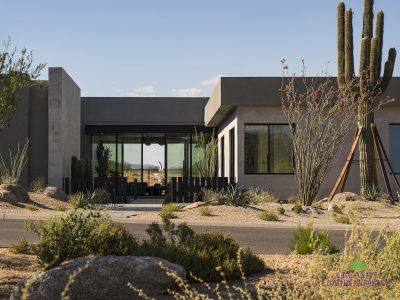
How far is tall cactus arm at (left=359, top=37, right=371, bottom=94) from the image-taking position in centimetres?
1952

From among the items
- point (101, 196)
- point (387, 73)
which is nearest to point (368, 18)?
point (387, 73)

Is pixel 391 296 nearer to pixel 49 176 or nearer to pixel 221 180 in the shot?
pixel 221 180

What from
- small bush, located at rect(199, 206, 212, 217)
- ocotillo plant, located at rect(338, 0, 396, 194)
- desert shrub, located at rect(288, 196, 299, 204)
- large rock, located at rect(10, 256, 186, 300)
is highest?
ocotillo plant, located at rect(338, 0, 396, 194)

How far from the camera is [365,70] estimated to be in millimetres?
19734

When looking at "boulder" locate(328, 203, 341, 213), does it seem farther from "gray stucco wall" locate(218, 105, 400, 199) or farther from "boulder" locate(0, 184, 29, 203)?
"boulder" locate(0, 184, 29, 203)

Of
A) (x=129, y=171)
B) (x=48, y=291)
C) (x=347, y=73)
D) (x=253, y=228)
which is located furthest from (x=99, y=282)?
(x=129, y=171)

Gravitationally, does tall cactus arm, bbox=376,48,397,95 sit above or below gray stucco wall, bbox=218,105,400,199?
above

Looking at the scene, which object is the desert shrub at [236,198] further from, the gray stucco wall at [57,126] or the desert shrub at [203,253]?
the desert shrub at [203,253]

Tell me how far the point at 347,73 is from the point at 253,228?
24.2 feet

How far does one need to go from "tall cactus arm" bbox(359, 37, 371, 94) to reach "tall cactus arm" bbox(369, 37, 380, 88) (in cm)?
16

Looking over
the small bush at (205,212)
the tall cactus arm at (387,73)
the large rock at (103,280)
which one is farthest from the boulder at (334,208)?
the large rock at (103,280)

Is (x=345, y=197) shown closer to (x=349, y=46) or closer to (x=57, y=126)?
(x=349, y=46)

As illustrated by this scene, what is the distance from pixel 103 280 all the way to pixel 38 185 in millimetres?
17515

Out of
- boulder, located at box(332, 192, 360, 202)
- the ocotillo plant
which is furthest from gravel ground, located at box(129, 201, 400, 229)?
the ocotillo plant
